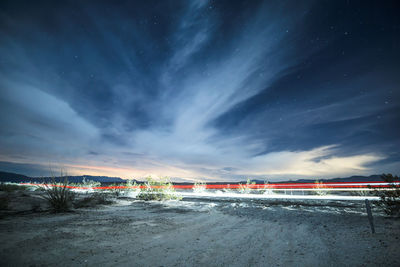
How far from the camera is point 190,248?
3.59 m

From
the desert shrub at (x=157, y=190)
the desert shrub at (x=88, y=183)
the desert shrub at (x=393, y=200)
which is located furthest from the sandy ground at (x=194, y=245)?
the desert shrub at (x=88, y=183)

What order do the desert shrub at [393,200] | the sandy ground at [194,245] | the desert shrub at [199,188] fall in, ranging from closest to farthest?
the sandy ground at [194,245], the desert shrub at [393,200], the desert shrub at [199,188]

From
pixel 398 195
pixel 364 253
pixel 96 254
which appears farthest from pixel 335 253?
pixel 398 195

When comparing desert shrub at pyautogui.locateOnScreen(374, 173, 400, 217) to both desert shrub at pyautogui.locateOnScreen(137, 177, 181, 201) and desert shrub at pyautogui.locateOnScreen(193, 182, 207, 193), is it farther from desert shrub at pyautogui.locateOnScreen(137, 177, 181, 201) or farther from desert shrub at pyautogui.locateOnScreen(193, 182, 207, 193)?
desert shrub at pyautogui.locateOnScreen(193, 182, 207, 193)

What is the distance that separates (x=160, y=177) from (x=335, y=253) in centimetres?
1296

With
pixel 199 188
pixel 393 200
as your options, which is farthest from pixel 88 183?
pixel 393 200

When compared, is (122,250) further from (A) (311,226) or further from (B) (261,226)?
(A) (311,226)

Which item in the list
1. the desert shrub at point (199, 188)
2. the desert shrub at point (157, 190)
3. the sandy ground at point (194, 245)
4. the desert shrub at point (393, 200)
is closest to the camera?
the sandy ground at point (194, 245)

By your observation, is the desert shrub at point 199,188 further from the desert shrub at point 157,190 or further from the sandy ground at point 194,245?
the sandy ground at point 194,245

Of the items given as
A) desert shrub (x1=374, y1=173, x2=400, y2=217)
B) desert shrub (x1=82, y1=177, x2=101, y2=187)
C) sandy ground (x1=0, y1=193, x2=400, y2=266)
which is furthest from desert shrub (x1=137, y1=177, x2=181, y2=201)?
desert shrub (x1=82, y1=177, x2=101, y2=187)

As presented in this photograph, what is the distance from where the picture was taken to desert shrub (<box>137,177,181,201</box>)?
13.9 metres

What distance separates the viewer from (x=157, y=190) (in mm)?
14023

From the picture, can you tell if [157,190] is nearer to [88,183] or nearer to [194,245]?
[194,245]

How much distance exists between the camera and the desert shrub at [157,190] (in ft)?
45.5
